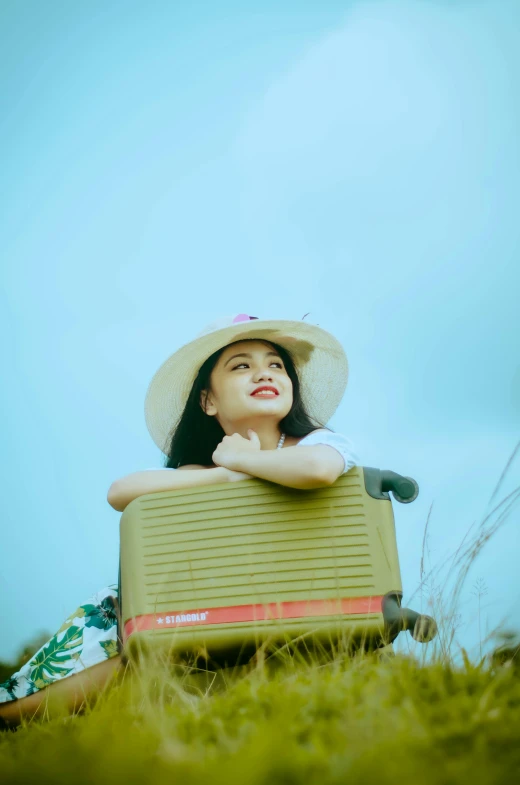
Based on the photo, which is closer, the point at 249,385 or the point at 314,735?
the point at 314,735

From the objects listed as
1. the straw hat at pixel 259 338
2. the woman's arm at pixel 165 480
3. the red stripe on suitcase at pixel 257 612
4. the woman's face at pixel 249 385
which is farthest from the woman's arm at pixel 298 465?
the straw hat at pixel 259 338

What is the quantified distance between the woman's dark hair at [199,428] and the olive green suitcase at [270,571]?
752 millimetres

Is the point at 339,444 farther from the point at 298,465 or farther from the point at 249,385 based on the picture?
the point at 249,385

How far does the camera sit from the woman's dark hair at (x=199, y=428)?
2916 mm

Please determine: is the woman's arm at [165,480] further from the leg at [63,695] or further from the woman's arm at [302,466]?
the leg at [63,695]

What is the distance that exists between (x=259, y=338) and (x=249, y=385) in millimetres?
271

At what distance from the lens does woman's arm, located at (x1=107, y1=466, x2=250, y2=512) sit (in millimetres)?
2291

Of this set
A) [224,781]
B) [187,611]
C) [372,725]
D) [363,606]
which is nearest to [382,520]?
[363,606]

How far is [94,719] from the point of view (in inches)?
60.8

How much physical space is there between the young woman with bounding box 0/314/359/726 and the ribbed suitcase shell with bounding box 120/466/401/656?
99 mm

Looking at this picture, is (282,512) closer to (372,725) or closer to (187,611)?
(187,611)

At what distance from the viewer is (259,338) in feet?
9.30

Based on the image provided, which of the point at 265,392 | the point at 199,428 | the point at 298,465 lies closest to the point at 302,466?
the point at 298,465

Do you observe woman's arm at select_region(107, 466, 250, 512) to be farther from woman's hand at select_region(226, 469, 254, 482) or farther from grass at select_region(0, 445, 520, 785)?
grass at select_region(0, 445, 520, 785)
